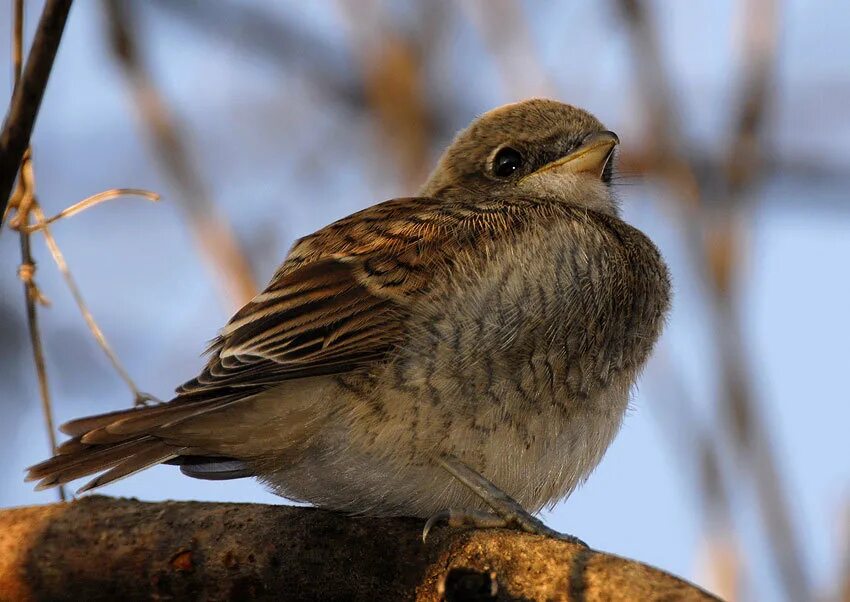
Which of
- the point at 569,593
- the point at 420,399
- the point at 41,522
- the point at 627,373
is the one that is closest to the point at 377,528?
the point at 420,399

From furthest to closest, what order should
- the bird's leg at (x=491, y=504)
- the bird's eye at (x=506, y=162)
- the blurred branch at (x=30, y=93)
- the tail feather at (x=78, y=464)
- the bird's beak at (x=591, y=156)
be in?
the bird's eye at (x=506, y=162)
the bird's beak at (x=591, y=156)
the bird's leg at (x=491, y=504)
the tail feather at (x=78, y=464)
the blurred branch at (x=30, y=93)

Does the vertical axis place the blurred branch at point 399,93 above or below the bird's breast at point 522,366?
above

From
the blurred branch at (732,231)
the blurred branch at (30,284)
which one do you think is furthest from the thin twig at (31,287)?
the blurred branch at (732,231)

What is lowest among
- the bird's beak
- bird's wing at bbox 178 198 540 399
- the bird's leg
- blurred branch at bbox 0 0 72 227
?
the bird's leg

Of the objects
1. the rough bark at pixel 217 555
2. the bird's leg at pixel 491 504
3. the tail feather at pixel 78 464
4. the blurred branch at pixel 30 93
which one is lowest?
the rough bark at pixel 217 555

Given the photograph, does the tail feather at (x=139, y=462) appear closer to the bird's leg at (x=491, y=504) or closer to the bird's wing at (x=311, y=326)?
the bird's wing at (x=311, y=326)

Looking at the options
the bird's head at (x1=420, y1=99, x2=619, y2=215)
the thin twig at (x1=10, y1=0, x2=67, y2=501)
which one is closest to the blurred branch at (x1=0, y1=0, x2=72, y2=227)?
the thin twig at (x1=10, y1=0, x2=67, y2=501)

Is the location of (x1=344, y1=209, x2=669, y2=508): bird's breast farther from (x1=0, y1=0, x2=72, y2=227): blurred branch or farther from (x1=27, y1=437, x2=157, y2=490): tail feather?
(x1=0, y1=0, x2=72, y2=227): blurred branch

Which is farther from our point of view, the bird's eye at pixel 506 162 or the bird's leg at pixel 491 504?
the bird's eye at pixel 506 162
